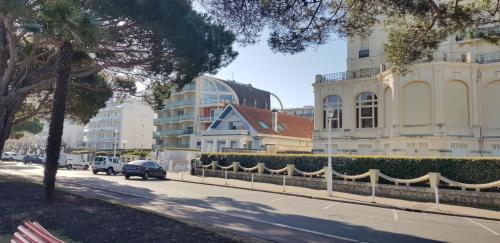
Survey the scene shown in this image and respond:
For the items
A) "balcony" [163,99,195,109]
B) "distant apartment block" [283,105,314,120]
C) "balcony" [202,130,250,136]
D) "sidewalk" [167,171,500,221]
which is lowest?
"sidewalk" [167,171,500,221]

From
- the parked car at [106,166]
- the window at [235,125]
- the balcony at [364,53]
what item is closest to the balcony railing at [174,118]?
the window at [235,125]

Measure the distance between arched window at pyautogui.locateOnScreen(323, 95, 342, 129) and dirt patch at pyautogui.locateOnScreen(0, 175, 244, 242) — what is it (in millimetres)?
26807

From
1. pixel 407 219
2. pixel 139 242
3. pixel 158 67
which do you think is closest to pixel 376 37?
pixel 158 67

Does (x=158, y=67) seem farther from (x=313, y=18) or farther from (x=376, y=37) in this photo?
(x=376, y=37)

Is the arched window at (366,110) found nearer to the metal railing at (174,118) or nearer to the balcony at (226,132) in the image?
the balcony at (226,132)

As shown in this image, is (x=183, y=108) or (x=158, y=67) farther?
(x=183, y=108)

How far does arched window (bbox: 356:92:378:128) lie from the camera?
3572 cm

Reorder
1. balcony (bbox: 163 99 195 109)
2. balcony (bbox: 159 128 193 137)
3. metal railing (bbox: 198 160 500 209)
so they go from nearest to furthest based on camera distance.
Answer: metal railing (bbox: 198 160 500 209) → balcony (bbox: 159 128 193 137) → balcony (bbox: 163 99 195 109)

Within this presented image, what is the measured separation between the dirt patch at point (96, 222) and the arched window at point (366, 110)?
26039 millimetres

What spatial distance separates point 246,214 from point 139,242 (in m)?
7.02

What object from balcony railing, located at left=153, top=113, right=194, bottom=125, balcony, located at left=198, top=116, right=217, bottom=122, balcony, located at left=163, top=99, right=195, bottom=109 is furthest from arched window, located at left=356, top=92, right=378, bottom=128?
balcony, located at left=163, top=99, right=195, bottom=109

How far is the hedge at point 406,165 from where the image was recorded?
67.5 feet

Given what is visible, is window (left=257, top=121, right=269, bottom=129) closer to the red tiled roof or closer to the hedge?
the red tiled roof

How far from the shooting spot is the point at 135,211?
12.2 meters
